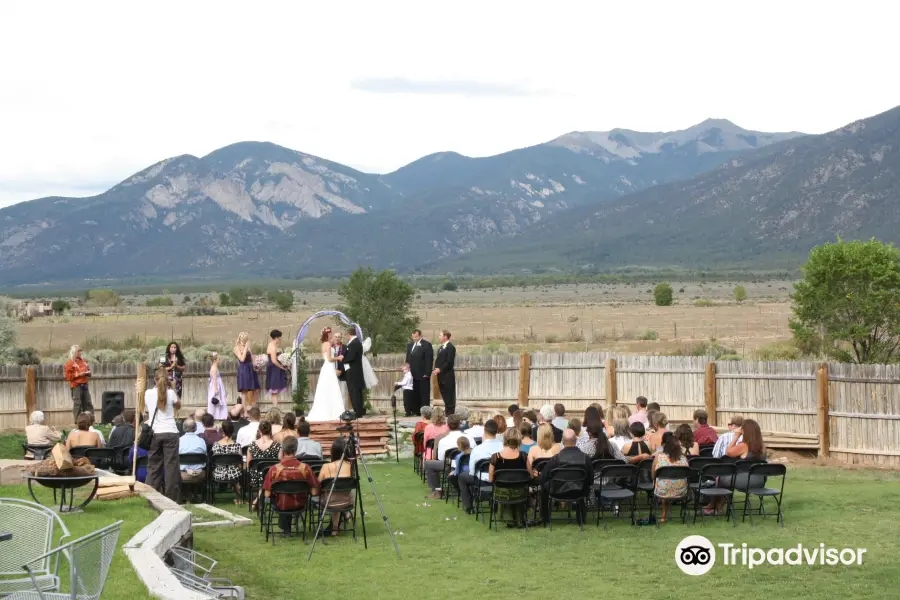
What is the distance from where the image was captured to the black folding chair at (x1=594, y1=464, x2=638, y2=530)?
12812 mm

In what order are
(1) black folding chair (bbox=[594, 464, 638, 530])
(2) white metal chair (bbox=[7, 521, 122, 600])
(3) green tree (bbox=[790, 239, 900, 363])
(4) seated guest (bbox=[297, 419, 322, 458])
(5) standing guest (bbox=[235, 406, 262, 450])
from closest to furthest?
(2) white metal chair (bbox=[7, 521, 122, 600]) → (1) black folding chair (bbox=[594, 464, 638, 530]) → (4) seated guest (bbox=[297, 419, 322, 458]) → (5) standing guest (bbox=[235, 406, 262, 450]) → (3) green tree (bbox=[790, 239, 900, 363])

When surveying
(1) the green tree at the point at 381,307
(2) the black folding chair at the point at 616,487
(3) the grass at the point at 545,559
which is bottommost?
(3) the grass at the point at 545,559

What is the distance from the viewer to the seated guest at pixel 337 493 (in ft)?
40.5

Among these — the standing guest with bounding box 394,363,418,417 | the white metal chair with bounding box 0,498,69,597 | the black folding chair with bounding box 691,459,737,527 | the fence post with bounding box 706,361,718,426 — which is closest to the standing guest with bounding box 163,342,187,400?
the standing guest with bounding box 394,363,418,417

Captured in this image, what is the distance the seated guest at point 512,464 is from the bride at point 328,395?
28.3ft

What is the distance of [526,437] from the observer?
14.0 metres

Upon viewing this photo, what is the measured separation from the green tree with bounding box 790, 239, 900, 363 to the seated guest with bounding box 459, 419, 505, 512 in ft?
59.4

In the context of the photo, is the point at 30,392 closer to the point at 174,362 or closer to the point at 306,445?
the point at 174,362

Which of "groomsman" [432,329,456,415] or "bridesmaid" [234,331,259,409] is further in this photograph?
"groomsman" [432,329,456,415]

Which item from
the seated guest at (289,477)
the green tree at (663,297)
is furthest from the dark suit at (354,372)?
the green tree at (663,297)

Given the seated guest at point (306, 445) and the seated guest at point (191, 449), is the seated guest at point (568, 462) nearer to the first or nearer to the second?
the seated guest at point (306, 445)

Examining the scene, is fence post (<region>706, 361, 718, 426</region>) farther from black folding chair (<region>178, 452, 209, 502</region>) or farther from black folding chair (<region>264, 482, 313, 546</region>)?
black folding chair (<region>264, 482, 313, 546</region>)

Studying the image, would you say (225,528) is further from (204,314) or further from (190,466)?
(204,314)

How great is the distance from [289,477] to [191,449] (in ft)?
9.50
